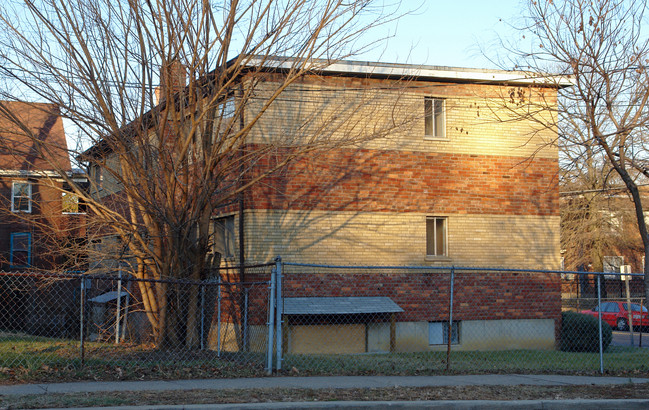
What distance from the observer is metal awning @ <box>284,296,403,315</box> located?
51.1ft

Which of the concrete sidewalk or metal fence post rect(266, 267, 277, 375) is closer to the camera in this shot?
the concrete sidewalk

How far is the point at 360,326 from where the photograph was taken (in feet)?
55.1

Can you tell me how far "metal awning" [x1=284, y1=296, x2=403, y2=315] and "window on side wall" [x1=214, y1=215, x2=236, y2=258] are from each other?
7.51 feet

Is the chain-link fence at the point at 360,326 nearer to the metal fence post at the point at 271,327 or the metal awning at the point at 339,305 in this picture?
the metal awning at the point at 339,305

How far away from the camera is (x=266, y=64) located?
44.8 feet

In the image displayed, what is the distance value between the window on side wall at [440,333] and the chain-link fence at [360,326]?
3cm

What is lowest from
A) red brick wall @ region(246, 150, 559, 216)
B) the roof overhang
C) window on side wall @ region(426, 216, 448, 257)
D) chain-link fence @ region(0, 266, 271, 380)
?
chain-link fence @ region(0, 266, 271, 380)

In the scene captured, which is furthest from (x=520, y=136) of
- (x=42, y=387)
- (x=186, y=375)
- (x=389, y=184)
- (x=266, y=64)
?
(x=42, y=387)

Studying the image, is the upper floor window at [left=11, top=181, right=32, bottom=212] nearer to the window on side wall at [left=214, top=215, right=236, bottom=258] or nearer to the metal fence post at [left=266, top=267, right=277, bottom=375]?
the window on side wall at [left=214, top=215, right=236, bottom=258]

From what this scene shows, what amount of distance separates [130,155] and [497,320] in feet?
33.8

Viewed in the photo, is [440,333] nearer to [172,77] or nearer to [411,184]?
[411,184]

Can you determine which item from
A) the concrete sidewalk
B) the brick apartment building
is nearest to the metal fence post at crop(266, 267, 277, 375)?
the concrete sidewalk

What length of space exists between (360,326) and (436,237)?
10.2 feet

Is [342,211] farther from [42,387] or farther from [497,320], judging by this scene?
[42,387]
